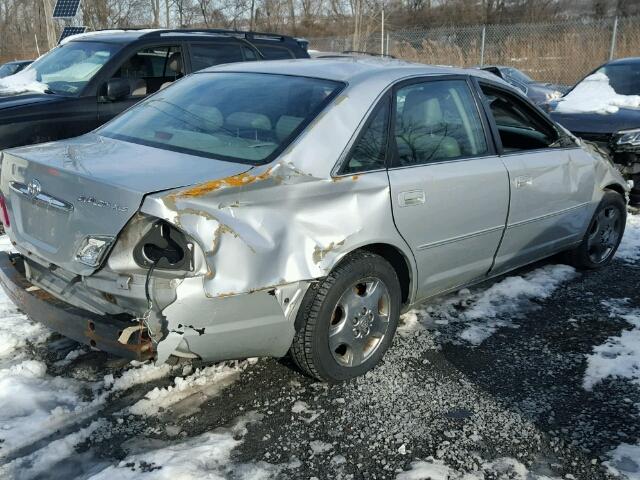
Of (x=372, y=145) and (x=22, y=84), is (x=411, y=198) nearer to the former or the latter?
(x=372, y=145)

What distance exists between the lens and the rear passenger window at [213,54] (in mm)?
6859

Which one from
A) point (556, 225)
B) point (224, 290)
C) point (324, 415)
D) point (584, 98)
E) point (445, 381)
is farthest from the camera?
point (584, 98)

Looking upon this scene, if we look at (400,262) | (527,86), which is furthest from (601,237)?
(527,86)

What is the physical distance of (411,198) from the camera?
339 cm

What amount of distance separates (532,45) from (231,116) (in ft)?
68.2

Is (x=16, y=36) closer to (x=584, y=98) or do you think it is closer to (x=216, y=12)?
(x=216, y=12)

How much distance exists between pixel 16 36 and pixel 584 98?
121ft

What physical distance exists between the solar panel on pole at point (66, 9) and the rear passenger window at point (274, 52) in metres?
8.90

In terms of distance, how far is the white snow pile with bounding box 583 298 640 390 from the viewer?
11.5ft

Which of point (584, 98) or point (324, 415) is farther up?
point (584, 98)

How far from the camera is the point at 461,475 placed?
2672 millimetres

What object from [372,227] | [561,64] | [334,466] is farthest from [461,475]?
[561,64]

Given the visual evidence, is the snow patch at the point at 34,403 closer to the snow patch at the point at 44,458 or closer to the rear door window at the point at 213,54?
the snow patch at the point at 44,458

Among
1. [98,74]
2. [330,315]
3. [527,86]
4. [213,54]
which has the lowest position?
[330,315]
